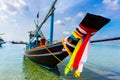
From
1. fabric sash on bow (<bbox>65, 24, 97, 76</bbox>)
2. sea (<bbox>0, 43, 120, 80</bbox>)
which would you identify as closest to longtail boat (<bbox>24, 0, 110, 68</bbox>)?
fabric sash on bow (<bbox>65, 24, 97, 76</bbox>)

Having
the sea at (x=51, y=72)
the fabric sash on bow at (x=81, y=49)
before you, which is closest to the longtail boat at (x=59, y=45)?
the fabric sash on bow at (x=81, y=49)

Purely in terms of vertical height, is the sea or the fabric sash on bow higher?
the fabric sash on bow

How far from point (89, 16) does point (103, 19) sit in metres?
0.66

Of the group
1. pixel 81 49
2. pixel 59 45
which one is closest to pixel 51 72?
pixel 59 45

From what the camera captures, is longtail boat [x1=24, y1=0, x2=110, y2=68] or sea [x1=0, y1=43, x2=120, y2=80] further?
sea [x1=0, y1=43, x2=120, y2=80]

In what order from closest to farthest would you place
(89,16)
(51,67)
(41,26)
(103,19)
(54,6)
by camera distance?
(89,16) < (103,19) < (51,67) < (54,6) < (41,26)

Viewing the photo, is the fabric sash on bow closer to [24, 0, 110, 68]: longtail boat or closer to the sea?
[24, 0, 110, 68]: longtail boat

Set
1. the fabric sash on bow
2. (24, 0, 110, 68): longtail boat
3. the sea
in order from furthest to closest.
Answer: the sea → the fabric sash on bow → (24, 0, 110, 68): longtail boat

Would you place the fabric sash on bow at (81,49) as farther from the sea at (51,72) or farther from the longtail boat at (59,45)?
the sea at (51,72)

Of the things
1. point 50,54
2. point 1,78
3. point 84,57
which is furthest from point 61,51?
point 84,57

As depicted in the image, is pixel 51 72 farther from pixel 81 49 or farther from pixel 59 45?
pixel 81 49

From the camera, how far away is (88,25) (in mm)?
5836

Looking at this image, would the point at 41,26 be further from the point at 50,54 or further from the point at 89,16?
the point at 89,16

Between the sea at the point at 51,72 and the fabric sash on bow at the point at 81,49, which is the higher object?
the fabric sash on bow at the point at 81,49
